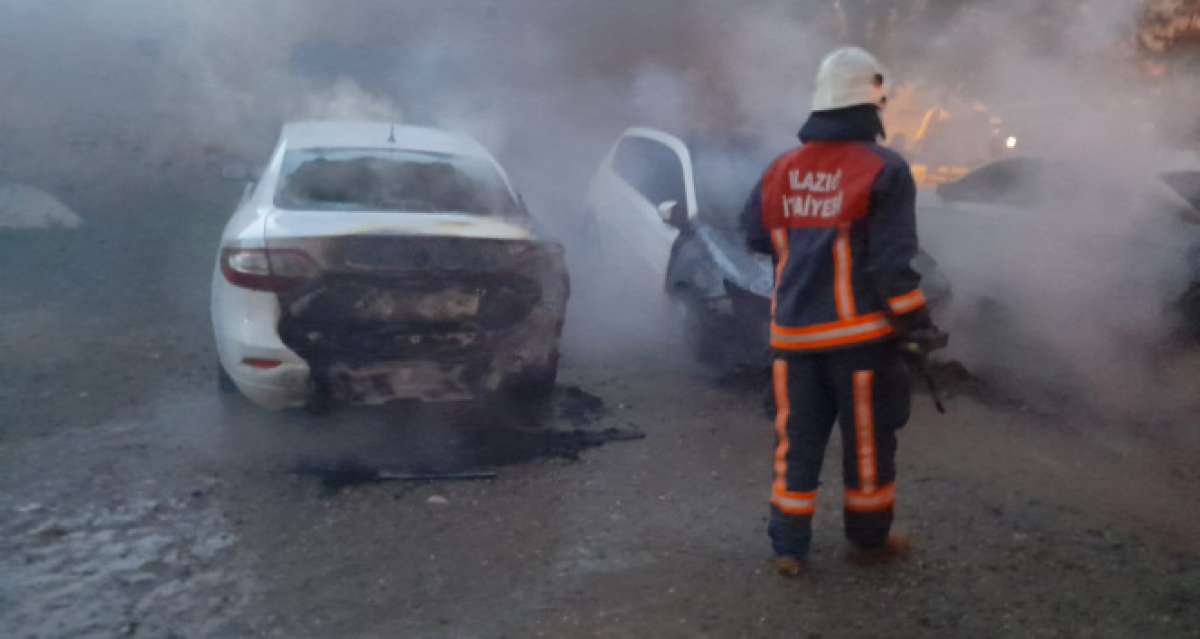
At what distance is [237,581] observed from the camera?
3.87 m

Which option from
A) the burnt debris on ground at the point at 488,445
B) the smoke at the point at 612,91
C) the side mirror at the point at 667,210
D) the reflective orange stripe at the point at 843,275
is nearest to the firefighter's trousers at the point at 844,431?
the reflective orange stripe at the point at 843,275

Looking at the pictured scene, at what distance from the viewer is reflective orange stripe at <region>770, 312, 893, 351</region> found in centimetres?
365

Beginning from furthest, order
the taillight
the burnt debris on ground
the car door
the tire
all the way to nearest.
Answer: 1. the car door
2. the tire
3. the burnt debris on ground
4. the taillight

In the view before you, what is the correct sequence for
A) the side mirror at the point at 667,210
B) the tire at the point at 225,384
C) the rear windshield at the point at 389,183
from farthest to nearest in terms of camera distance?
the side mirror at the point at 667,210 → the tire at the point at 225,384 → the rear windshield at the point at 389,183

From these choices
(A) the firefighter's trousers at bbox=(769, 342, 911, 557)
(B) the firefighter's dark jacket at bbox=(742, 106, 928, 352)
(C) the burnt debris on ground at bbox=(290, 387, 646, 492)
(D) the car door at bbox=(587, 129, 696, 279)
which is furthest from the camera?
(D) the car door at bbox=(587, 129, 696, 279)

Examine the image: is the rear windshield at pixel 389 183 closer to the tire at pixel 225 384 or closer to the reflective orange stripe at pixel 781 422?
the tire at pixel 225 384

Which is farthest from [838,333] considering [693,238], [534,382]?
[693,238]

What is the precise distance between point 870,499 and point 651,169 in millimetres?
4847

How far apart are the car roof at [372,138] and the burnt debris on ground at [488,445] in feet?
5.13

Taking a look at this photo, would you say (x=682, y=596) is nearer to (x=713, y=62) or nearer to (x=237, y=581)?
(x=237, y=581)

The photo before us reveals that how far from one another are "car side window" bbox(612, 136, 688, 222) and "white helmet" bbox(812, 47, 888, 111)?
3464 millimetres

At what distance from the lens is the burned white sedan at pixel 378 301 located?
4848 mm

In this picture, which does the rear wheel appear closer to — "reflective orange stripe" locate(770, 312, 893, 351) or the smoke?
"reflective orange stripe" locate(770, 312, 893, 351)

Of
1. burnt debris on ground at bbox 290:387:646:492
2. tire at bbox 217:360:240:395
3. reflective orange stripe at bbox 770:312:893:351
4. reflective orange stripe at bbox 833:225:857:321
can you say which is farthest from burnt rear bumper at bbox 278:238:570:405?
reflective orange stripe at bbox 833:225:857:321
